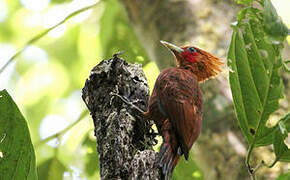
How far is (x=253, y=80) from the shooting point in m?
2.29

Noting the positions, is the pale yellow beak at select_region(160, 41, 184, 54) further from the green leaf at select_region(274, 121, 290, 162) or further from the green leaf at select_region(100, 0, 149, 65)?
the green leaf at select_region(274, 121, 290, 162)

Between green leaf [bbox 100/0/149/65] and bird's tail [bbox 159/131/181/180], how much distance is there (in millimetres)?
1558

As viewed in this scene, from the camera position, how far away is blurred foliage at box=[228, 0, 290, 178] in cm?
221

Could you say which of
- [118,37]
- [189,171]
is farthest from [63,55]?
[189,171]

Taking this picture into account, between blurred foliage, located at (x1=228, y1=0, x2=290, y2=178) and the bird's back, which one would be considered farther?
the bird's back

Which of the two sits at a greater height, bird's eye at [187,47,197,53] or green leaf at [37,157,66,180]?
bird's eye at [187,47,197,53]

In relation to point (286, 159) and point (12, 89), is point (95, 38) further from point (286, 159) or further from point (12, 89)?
point (286, 159)

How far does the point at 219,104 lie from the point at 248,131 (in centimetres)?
82

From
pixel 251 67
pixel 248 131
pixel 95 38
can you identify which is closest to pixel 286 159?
pixel 248 131

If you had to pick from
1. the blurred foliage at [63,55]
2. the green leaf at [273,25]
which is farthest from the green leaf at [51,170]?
the green leaf at [273,25]

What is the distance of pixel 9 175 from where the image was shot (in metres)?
2.17

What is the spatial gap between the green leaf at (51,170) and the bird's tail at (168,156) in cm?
124

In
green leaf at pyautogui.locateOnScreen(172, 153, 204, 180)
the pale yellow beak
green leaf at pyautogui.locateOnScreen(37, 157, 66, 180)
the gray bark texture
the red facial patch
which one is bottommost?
green leaf at pyautogui.locateOnScreen(172, 153, 204, 180)

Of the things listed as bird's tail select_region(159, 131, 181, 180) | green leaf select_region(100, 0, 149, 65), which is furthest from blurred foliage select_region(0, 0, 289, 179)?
bird's tail select_region(159, 131, 181, 180)
